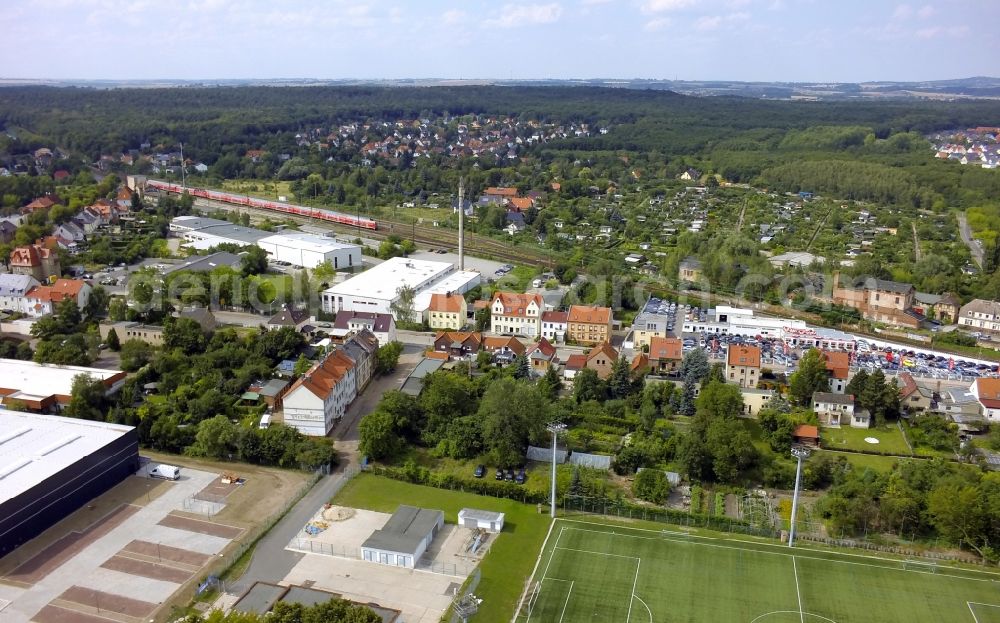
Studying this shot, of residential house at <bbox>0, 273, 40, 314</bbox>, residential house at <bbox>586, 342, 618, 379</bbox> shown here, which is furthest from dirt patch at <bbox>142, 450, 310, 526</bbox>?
residential house at <bbox>0, 273, 40, 314</bbox>

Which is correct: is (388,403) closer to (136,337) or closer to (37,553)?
(37,553)

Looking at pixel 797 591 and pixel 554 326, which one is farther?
pixel 554 326

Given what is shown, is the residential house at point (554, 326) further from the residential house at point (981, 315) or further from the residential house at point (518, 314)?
the residential house at point (981, 315)

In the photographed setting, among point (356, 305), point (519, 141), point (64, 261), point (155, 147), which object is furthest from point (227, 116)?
point (356, 305)

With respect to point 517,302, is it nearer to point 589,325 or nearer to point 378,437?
point 589,325

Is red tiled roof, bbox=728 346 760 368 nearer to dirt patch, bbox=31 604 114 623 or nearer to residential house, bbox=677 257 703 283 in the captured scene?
residential house, bbox=677 257 703 283

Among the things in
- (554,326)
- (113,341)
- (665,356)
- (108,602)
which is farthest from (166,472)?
(665,356)

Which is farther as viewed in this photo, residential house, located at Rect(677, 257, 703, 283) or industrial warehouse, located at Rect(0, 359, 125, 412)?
residential house, located at Rect(677, 257, 703, 283)

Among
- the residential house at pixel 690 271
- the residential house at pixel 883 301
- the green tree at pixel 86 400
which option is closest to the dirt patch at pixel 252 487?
the green tree at pixel 86 400
